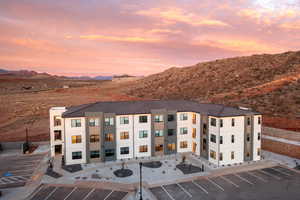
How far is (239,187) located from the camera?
28984mm

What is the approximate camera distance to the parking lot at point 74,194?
26.2 meters

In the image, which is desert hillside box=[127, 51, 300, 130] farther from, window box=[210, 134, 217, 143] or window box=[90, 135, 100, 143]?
window box=[90, 135, 100, 143]

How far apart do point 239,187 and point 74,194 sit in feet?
82.7

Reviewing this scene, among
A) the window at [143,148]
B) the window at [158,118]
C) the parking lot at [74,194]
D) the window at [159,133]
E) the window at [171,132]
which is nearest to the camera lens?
the parking lot at [74,194]

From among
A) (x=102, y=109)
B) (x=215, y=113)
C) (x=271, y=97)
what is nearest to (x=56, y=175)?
(x=102, y=109)

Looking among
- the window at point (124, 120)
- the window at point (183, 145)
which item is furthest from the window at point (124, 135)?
the window at point (183, 145)

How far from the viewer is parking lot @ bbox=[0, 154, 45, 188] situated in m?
30.7

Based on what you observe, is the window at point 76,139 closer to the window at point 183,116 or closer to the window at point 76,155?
the window at point 76,155

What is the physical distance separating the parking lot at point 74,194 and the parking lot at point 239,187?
599 centimetres

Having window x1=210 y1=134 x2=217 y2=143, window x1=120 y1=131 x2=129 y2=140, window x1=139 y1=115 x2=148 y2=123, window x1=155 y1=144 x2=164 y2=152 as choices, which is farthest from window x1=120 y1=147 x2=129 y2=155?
window x1=210 y1=134 x2=217 y2=143

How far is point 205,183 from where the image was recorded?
99.7ft

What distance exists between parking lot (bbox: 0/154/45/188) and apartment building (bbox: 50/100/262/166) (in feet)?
15.4

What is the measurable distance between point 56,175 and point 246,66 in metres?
136

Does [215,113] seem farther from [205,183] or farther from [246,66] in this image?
[246,66]
